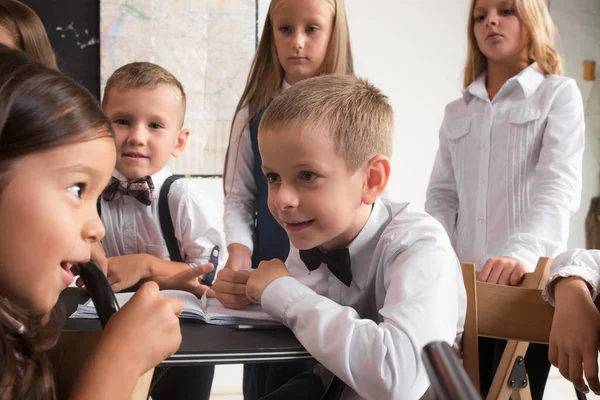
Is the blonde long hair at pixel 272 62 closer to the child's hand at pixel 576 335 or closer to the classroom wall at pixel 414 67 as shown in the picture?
the child's hand at pixel 576 335

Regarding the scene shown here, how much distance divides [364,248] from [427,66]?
9.11 ft

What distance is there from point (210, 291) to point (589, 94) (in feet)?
10.6

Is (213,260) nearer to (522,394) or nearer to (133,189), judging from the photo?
(133,189)

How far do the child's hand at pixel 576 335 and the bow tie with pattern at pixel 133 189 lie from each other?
114 centimetres

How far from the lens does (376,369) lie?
43.7 inches

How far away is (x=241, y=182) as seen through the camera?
7.00 ft

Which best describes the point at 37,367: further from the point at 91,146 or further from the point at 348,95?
the point at 348,95

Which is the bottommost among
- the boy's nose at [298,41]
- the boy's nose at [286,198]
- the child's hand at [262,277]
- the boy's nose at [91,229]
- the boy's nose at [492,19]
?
the child's hand at [262,277]

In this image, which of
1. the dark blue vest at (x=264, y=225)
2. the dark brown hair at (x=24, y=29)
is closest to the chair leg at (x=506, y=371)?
the dark blue vest at (x=264, y=225)

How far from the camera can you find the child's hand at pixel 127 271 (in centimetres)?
163

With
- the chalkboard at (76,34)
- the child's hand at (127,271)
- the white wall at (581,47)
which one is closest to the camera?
the child's hand at (127,271)

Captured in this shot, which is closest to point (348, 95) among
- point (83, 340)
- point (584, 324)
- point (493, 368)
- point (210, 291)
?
point (210, 291)

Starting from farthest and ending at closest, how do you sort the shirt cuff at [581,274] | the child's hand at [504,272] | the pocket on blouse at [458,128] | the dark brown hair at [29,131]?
the pocket on blouse at [458,128]
the child's hand at [504,272]
the shirt cuff at [581,274]
the dark brown hair at [29,131]

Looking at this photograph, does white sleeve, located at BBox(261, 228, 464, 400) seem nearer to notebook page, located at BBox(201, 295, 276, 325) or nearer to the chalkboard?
notebook page, located at BBox(201, 295, 276, 325)
